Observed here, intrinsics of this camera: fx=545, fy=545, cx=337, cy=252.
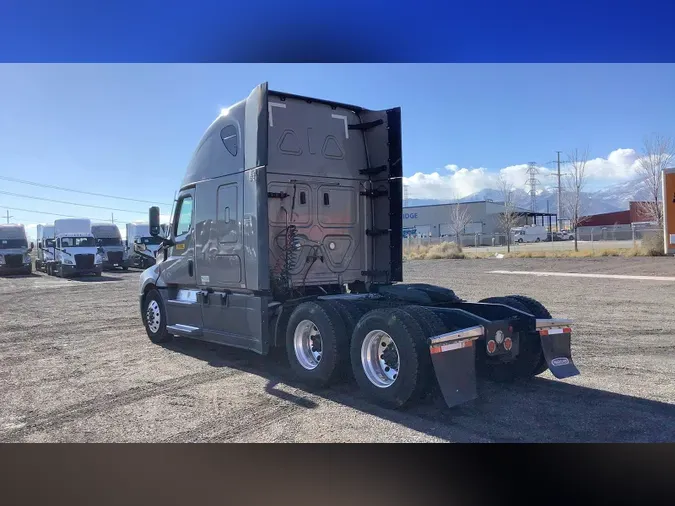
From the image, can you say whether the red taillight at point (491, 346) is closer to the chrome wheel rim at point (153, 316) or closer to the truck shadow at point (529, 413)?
the truck shadow at point (529, 413)

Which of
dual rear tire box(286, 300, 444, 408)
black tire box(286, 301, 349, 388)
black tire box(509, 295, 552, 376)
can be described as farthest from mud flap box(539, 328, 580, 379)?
black tire box(286, 301, 349, 388)

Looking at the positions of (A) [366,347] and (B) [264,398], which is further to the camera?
(B) [264,398]

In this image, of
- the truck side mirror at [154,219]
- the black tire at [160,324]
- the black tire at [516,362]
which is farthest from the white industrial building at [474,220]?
the black tire at [516,362]

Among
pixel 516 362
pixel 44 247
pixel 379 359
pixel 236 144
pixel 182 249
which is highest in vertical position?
pixel 236 144

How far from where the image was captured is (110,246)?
32312 mm

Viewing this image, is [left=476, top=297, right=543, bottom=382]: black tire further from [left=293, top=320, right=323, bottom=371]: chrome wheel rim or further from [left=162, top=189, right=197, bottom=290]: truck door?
[left=162, top=189, right=197, bottom=290]: truck door

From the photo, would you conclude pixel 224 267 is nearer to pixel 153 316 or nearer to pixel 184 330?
pixel 184 330

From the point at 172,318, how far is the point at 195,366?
1.42 meters

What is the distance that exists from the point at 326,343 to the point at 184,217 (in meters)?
3.71

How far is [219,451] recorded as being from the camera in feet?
15.8

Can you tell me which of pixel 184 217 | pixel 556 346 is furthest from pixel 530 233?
pixel 556 346

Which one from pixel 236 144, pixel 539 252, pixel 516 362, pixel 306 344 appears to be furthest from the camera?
pixel 539 252

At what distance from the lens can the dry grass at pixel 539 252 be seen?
24.9 metres

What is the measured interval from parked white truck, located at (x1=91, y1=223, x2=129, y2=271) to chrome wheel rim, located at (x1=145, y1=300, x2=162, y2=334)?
24561 mm
